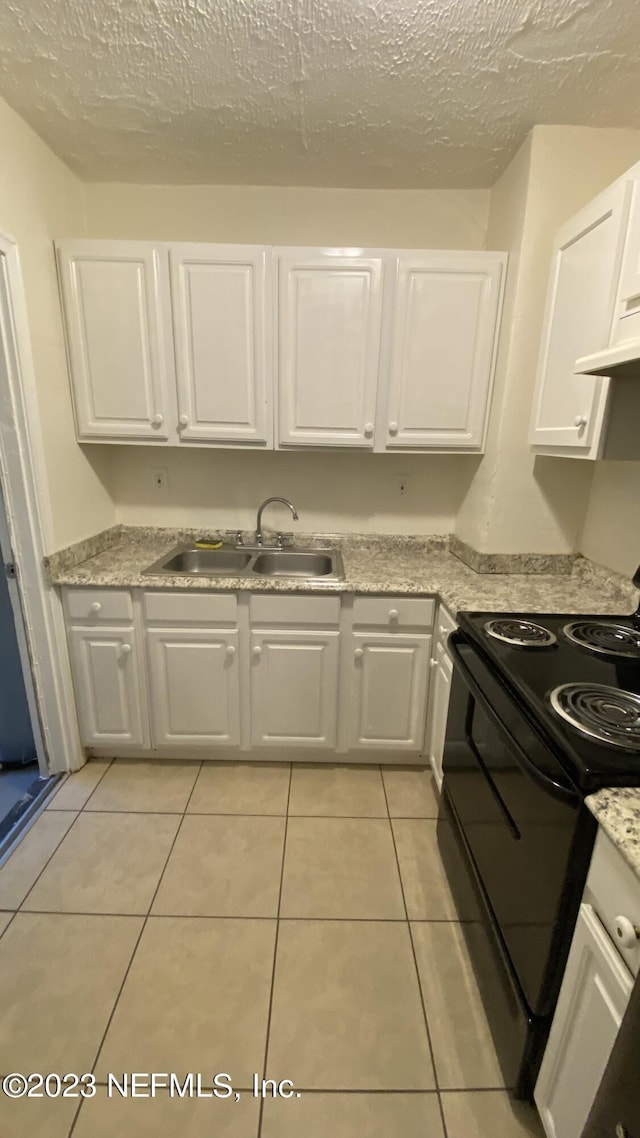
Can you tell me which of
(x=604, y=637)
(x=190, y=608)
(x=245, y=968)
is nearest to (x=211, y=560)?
(x=190, y=608)

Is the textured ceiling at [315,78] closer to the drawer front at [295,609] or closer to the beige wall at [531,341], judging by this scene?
the beige wall at [531,341]

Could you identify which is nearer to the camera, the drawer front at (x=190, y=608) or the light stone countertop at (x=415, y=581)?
the light stone countertop at (x=415, y=581)

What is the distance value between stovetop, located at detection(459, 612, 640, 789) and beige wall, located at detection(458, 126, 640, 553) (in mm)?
586

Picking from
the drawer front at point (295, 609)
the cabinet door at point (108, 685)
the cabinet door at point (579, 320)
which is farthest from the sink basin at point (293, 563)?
the cabinet door at point (579, 320)

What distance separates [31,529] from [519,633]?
69.3 inches

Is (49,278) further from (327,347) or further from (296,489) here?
(296,489)

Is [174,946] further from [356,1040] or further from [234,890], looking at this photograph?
[356,1040]

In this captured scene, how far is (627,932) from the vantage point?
2.31 feet

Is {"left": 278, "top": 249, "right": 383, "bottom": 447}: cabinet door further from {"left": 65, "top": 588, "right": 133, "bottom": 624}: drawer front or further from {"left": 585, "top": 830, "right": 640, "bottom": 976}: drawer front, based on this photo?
{"left": 585, "top": 830, "right": 640, "bottom": 976}: drawer front

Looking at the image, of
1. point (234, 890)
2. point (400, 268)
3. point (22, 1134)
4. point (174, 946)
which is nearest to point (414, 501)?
point (400, 268)

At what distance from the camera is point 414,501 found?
7.94ft

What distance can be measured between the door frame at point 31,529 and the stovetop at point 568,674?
1.60 m

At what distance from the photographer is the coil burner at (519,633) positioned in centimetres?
131

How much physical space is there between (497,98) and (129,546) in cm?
224
